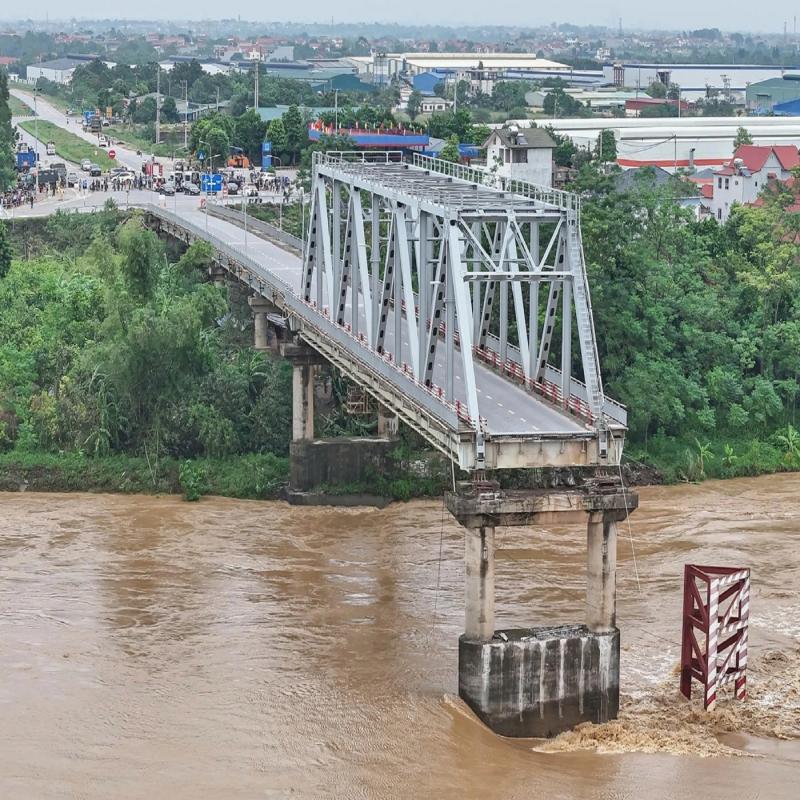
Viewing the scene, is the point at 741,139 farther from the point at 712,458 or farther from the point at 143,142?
the point at 712,458

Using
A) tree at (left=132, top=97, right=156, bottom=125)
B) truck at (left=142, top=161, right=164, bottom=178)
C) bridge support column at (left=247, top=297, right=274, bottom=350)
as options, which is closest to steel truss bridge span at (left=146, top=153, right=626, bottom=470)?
bridge support column at (left=247, top=297, right=274, bottom=350)

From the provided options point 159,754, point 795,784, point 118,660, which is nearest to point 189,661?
point 118,660

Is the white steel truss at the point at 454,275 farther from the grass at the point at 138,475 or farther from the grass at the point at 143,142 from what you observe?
the grass at the point at 143,142

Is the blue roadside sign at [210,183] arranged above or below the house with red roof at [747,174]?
below

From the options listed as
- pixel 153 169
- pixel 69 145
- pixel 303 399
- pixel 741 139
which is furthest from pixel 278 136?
pixel 303 399

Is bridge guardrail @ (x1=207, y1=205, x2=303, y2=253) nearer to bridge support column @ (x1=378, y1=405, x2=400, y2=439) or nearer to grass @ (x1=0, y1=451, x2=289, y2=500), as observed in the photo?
bridge support column @ (x1=378, y1=405, x2=400, y2=439)

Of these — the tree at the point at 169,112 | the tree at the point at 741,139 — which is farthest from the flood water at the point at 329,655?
the tree at the point at 169,112

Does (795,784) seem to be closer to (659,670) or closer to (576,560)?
(659,670)
